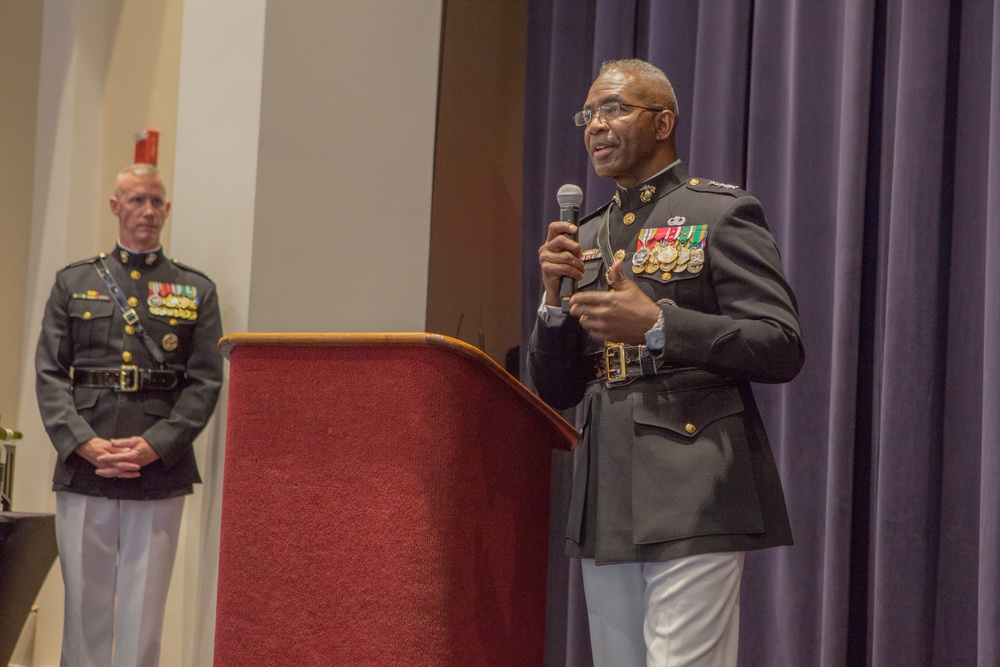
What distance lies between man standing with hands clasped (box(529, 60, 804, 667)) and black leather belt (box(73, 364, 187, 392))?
1.89 meters

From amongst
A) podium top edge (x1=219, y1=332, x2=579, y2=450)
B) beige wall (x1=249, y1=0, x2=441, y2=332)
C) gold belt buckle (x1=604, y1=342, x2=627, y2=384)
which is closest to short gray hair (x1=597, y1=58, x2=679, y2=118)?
gold belt buckle (x1=604, y1=342, x2=627, y2=384)

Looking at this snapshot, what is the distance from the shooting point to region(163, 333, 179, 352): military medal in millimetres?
3787

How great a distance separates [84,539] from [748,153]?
2.44 metres

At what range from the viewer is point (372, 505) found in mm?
2043

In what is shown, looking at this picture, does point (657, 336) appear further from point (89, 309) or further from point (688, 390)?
point (89, 309)

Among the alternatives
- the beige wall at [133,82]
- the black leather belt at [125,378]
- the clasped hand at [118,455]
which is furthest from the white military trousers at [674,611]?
the beige wall at [133,82]

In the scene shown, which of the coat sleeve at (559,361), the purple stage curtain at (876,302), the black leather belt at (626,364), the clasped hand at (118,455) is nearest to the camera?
Answer: the black leather belt at (626,364)

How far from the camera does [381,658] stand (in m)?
1.99

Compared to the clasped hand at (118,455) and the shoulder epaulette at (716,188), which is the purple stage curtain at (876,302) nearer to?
the shoulder epaulette at (716,188)

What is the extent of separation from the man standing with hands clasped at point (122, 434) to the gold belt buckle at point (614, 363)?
1.96 metres

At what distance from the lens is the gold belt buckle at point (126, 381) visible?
3.69m

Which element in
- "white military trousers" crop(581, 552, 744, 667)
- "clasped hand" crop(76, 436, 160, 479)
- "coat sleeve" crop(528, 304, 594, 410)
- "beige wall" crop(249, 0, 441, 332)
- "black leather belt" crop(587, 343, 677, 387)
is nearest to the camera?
"white military trousers" crop(581, 552, 744, 667)

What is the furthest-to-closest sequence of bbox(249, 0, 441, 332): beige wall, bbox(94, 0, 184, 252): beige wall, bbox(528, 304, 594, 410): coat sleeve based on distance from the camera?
1. bbox(94, 0, 184, 252): beige wall
2. bbox(249, 0, 441, 332): beige wall
3. bbox(528, 304, 594, 410): coat sleeve

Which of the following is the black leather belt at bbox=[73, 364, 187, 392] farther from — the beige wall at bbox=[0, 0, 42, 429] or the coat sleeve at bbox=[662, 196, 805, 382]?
the coat sleeve at bbox=[662, 196, 805, 382]
